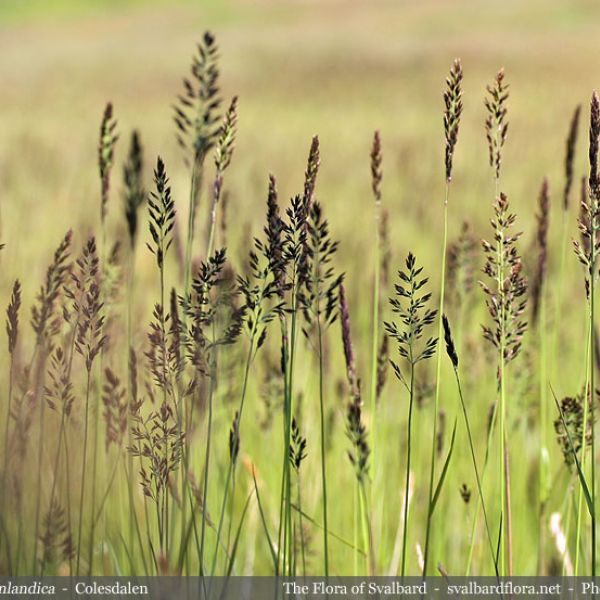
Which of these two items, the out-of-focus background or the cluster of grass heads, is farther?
the out-of-focus background

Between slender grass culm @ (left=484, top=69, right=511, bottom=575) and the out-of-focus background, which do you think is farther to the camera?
the out-of-focus background

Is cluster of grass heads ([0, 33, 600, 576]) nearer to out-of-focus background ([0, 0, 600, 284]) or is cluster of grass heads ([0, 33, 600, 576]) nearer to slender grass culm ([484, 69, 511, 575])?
slender grass culm ([484, 69, 511, 575])

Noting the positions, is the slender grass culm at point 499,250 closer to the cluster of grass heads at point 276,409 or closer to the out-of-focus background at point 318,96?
the cluster of grass heads at point 276,409

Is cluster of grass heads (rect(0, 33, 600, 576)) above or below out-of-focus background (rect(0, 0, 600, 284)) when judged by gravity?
below

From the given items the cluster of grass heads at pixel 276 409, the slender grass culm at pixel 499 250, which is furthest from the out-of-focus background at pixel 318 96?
the slender grass culm at pixel 499 250

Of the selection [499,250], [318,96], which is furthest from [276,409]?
[318,96]

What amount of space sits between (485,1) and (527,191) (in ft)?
107

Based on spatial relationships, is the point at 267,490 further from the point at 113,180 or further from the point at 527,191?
the point at 113,180

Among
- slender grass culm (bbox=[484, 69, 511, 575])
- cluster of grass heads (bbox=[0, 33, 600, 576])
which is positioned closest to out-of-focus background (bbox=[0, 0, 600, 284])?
cluster of grass heads (bbox=[0, 33, 600, 576])

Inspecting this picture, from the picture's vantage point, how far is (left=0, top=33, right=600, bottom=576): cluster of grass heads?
2.79ft

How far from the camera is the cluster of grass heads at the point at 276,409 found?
0.85 metres

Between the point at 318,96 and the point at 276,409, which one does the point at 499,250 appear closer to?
the point at 276,409

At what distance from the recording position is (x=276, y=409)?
1861 millimetres

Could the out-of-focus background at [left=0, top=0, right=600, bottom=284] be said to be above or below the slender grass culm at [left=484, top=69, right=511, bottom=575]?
above
